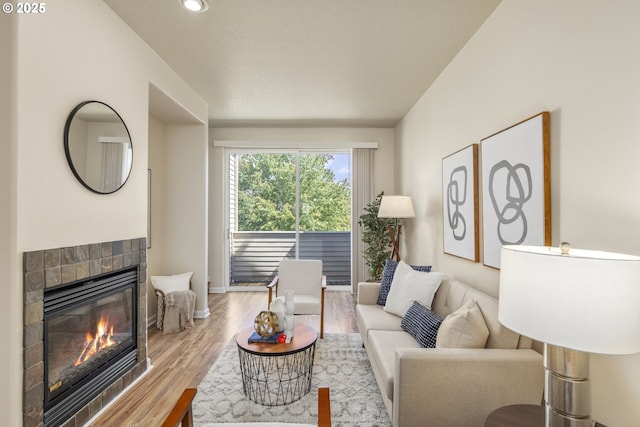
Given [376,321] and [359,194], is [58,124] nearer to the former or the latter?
[376,321]

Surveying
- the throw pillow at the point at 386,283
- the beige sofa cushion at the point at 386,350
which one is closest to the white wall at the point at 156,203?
the throw pillow at the point at 386,283

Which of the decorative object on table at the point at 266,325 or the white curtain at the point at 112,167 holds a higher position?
the white curtain at the point at 112,167

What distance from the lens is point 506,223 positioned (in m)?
2.18

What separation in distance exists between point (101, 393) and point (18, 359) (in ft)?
2.60

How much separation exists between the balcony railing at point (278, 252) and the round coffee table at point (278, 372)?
3.10 meters

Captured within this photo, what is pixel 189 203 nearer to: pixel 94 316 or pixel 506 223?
pixel 94 316

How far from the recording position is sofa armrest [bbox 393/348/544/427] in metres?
1.66

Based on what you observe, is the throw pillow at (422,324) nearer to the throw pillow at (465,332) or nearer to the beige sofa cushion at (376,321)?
the beige sofa cushion at (376,321)

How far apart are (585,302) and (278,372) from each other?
2224 mm

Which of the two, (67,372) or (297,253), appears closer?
(67,372)

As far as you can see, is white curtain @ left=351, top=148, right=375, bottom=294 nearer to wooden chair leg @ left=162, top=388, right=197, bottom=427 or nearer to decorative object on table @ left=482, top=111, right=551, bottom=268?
decorative object on table @ left=482, top=111, right=551, bottom=268

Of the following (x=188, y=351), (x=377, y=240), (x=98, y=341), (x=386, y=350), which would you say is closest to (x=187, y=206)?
(x=188, y=351)

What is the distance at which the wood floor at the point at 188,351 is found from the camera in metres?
2.24

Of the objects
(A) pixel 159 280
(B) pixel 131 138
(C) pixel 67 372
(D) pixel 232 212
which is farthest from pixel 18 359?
(D) pixel 232 212
